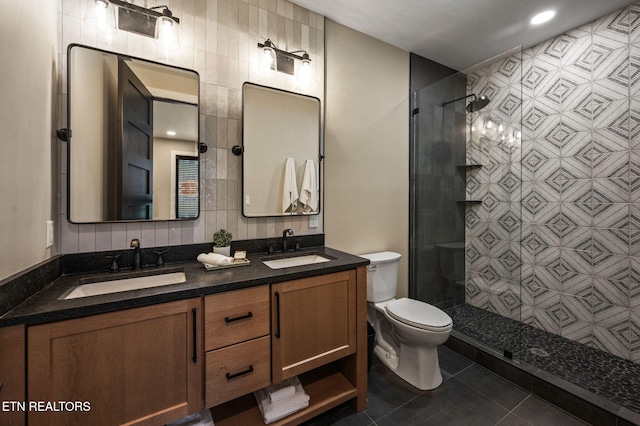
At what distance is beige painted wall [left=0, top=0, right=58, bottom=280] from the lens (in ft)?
2.98

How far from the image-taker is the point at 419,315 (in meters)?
1.83

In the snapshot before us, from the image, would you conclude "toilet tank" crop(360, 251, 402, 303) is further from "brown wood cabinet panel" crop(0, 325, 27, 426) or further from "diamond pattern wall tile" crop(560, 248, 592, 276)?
"brown wood cabinet panel" crop(0, 325, 27, 426)

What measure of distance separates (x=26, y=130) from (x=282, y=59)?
1446 millimetres

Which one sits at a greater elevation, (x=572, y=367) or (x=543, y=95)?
(x=543, y=95)

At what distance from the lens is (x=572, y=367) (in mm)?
1854

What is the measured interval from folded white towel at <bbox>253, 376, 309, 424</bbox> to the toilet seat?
30.9 inches

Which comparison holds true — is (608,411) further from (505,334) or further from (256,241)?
(256,241)

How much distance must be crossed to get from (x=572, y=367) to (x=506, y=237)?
3.35 feet

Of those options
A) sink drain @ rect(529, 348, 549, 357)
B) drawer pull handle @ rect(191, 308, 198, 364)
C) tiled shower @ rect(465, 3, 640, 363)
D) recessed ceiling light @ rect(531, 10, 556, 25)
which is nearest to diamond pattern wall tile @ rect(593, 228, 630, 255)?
tiled shower @ rect(465, 3, 640, 363)

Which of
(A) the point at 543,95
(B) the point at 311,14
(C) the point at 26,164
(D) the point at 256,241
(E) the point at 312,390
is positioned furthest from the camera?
(A) the point at 543,95

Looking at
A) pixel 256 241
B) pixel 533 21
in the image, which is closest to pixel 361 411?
pixel 256 241

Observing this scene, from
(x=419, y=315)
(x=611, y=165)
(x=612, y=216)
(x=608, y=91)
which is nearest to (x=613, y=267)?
(x=612, y=216)

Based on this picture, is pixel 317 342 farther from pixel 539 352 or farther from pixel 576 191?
pixel 576 191

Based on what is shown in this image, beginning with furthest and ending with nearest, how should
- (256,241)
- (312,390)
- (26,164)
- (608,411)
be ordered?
(256,241) → (312,390) → (608,411) → (26,164)
